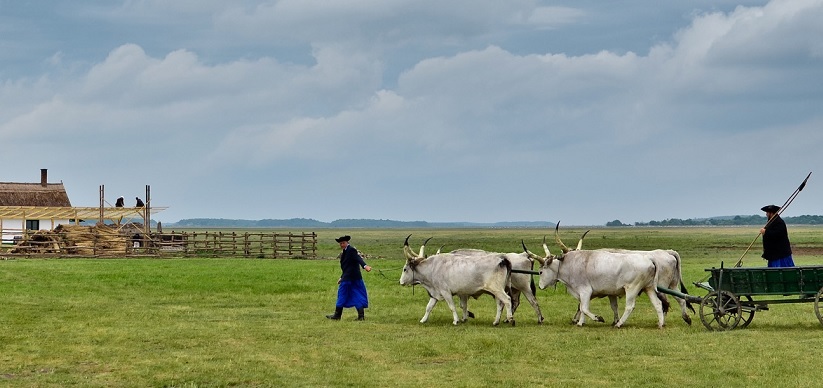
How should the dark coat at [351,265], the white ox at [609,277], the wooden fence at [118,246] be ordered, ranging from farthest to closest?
the wooden fence at [118,246] → the dark coat at [351,265] → the white ox at [609,277]

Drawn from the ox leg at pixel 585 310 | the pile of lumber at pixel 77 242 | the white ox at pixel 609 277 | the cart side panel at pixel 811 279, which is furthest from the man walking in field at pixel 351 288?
the pile of lumber at pixel 77 242

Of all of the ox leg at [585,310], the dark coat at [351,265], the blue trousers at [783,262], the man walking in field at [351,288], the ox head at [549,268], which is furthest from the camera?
the dark coat at [351,265]

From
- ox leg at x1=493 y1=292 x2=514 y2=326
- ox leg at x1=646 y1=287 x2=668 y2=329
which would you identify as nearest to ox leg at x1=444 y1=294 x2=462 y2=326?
ox leg at x1=493 y1=292 x2=514 y2=326

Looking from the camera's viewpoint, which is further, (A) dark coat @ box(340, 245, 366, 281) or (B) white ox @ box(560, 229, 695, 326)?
(A) dark coat @ box(340, 245, 366, 281)

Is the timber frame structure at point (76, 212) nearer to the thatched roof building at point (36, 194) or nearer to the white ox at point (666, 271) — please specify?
the thatched roof building at point (36, 194)

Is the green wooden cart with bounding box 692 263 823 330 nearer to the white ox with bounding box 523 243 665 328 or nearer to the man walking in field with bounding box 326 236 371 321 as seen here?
the white ox with bounding box 523 243 665 328

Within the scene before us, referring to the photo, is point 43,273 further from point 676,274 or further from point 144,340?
point 676,274

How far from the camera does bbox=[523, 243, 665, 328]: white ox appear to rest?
17.7 m

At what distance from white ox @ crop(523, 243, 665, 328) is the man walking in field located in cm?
376

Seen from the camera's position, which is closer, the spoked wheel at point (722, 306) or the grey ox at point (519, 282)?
the spoked wheel at point (722, 306)

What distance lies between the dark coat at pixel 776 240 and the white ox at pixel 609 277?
2.15 metres

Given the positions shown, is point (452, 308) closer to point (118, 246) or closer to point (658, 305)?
point (658, 305)

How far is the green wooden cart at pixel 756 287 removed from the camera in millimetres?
15984

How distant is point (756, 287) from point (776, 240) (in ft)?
5.20
